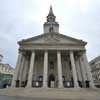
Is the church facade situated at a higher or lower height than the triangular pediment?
lower

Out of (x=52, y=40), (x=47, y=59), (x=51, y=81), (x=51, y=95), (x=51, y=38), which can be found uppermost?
(x=51, y=38)

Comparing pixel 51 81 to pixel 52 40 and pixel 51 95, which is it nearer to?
pixel 51 95

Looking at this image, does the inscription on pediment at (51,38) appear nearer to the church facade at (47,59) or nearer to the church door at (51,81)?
the church facade at (47,59)

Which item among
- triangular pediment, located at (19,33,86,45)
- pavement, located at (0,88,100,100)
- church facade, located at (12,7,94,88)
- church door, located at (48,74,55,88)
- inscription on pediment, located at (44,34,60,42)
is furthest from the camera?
church door, located at (48,74,55,88)

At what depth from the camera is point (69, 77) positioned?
23250 mm

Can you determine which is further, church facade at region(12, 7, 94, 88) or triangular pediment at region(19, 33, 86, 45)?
triangular pediment at region(19, 33, 86, 45)

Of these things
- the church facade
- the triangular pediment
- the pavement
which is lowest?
the pavement

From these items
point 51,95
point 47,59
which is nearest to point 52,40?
point 47,59

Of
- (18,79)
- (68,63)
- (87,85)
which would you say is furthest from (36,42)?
(87,85)

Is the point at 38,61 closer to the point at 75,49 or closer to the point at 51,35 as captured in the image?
the point at 51,35

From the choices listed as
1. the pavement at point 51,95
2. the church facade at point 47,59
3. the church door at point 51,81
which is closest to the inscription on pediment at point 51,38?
the church facade at point 47,59

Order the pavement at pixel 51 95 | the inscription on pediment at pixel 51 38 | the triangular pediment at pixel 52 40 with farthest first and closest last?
1. the inscription on pediment at pixel 51 38
2. the triangular pediment at pixel 52 40
3. the pavement at pixel 51 95

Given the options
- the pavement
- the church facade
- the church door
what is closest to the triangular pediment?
the church facade

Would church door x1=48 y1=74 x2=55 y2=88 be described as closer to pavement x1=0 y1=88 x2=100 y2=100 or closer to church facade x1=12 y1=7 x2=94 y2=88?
church facade x1=12 y1=7 x2=94 y2=88
